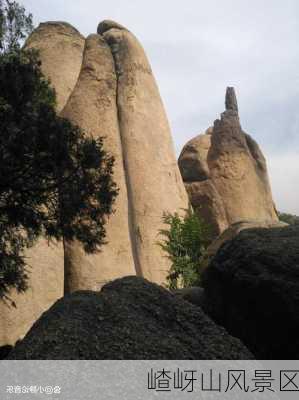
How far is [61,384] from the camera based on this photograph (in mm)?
4371

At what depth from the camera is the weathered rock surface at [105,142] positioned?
18.7 m

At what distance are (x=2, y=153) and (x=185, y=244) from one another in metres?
10.7

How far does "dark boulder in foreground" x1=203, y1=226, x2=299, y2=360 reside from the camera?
20.3 ft

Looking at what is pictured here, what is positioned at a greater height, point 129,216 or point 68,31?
point 68,31

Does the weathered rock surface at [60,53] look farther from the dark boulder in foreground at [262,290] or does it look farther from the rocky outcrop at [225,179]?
the dark boulder in foreground at [262,290]

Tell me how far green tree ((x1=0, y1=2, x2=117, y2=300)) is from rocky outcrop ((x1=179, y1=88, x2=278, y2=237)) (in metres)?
13.9

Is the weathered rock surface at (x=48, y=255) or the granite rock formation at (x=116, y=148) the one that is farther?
the granite rock formation at (x=116, y=148)

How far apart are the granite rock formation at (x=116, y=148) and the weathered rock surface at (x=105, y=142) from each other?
0.04m

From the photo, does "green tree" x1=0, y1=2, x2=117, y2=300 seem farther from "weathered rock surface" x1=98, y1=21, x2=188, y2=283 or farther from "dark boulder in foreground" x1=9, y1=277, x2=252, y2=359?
"weathered rock surface" x1=98, y1=21, x2=188, y2=283

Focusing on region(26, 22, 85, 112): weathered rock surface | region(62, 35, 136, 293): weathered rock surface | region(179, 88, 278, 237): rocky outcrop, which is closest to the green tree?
region(62, 35, 136, 293): weathered rock surface

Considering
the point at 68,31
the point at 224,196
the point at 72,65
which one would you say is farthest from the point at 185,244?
the point at 68,31

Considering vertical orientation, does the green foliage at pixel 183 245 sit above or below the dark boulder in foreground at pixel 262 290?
above

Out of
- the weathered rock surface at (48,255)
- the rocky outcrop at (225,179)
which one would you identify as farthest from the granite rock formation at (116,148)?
A: the rocky outcrop at (225,179)

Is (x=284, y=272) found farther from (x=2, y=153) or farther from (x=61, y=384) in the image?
(x=2, y=153)
